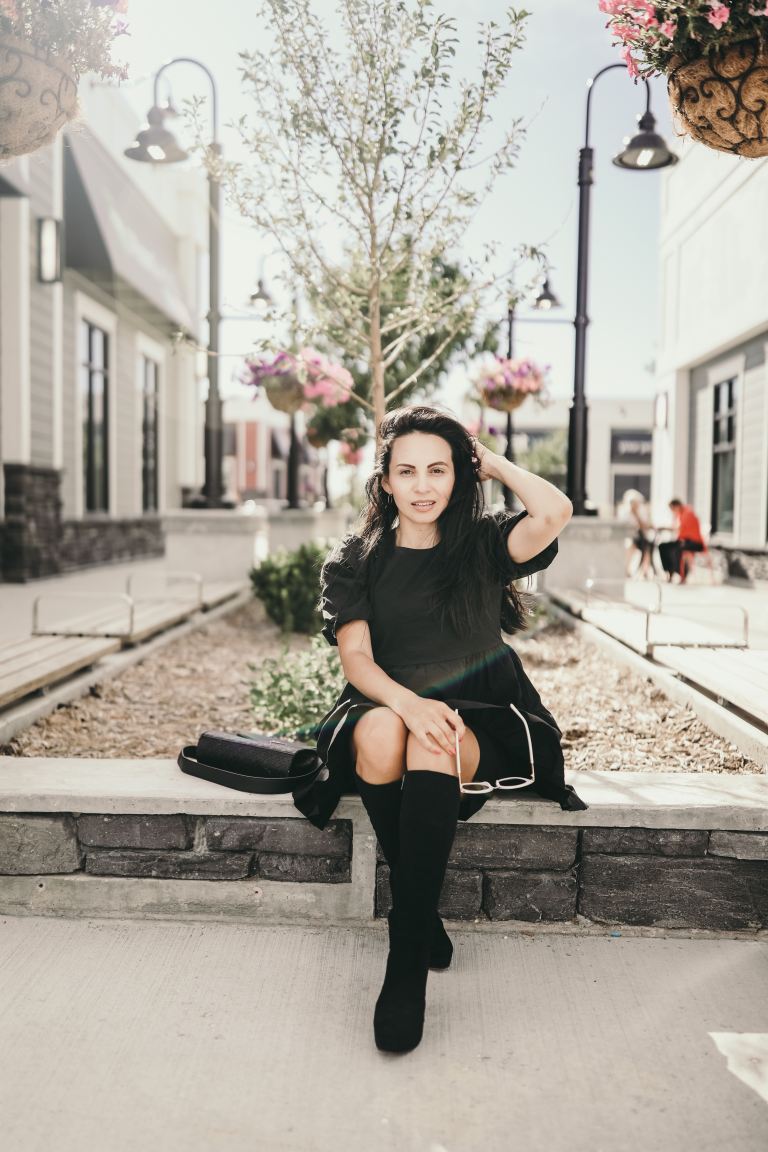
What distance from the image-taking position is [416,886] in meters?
2.21

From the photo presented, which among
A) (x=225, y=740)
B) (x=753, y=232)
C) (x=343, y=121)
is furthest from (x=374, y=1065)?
(x=753, y=232)

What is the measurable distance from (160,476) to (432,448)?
17.1 meters

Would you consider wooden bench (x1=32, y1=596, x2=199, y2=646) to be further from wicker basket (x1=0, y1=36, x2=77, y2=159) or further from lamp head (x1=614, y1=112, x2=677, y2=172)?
lamp head (x1=614, y1=112, x2=677, y2=172)

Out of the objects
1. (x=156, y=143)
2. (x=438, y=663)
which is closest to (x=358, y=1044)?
(x=438, y=663)

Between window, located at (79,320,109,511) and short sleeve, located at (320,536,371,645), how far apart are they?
38.4ft

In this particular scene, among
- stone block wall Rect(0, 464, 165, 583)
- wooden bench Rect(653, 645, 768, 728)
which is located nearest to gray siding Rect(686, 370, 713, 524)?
stone block wall Rect(0, 464, 165, 583)

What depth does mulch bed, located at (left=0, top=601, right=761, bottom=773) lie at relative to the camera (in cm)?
373

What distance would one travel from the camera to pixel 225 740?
9.25ft

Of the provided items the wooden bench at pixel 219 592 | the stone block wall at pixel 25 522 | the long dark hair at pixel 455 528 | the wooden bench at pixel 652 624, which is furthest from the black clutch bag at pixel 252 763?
the stone block wall at pixel 25 522

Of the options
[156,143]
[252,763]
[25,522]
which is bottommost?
[252,763]

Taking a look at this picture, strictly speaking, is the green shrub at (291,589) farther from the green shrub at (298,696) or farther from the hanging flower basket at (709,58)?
the hanging flower basket at (709,58)

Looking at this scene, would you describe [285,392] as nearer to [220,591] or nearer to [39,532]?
[220,591]

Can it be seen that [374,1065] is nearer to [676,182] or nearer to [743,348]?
[743,348]

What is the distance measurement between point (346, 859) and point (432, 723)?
2.06ft
